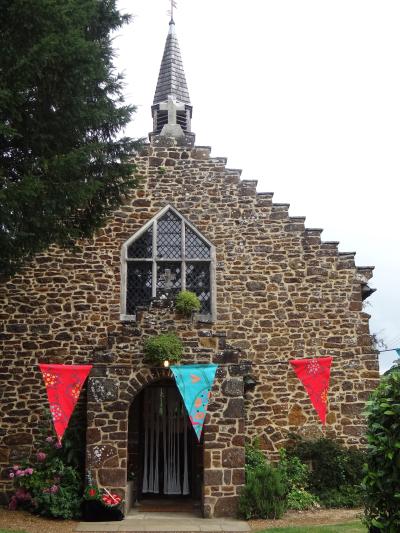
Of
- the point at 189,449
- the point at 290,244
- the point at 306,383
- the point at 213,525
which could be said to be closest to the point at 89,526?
the point at 213,525

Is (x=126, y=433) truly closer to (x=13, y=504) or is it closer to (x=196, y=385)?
(x=196, y=385)

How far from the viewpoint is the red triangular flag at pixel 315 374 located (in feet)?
43.9

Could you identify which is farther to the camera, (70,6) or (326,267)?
(326,267)

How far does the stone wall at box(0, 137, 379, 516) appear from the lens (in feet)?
46.7

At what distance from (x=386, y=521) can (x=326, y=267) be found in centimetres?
927

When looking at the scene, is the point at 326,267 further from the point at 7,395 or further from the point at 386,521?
the point at 386,521

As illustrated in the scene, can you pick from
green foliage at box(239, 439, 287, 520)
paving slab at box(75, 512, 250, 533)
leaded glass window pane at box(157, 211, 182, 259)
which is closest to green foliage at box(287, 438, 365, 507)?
green foliage at box(239, 439, 287, 520)

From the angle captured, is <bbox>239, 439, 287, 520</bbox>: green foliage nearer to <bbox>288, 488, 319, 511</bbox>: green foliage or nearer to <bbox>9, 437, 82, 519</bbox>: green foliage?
<bbox>288, 488, 319, 511</bbox>: green foliage

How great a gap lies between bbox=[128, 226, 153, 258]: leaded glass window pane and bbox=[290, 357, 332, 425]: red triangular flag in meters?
4.38

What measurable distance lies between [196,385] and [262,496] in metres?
2.37

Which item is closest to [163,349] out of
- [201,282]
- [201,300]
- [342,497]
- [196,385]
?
[196,385]

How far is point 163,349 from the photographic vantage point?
12.3 meters

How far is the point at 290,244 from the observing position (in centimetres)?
1517

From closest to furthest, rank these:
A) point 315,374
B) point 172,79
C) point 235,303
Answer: point 315,374 → point 235,303 → point 172,79
